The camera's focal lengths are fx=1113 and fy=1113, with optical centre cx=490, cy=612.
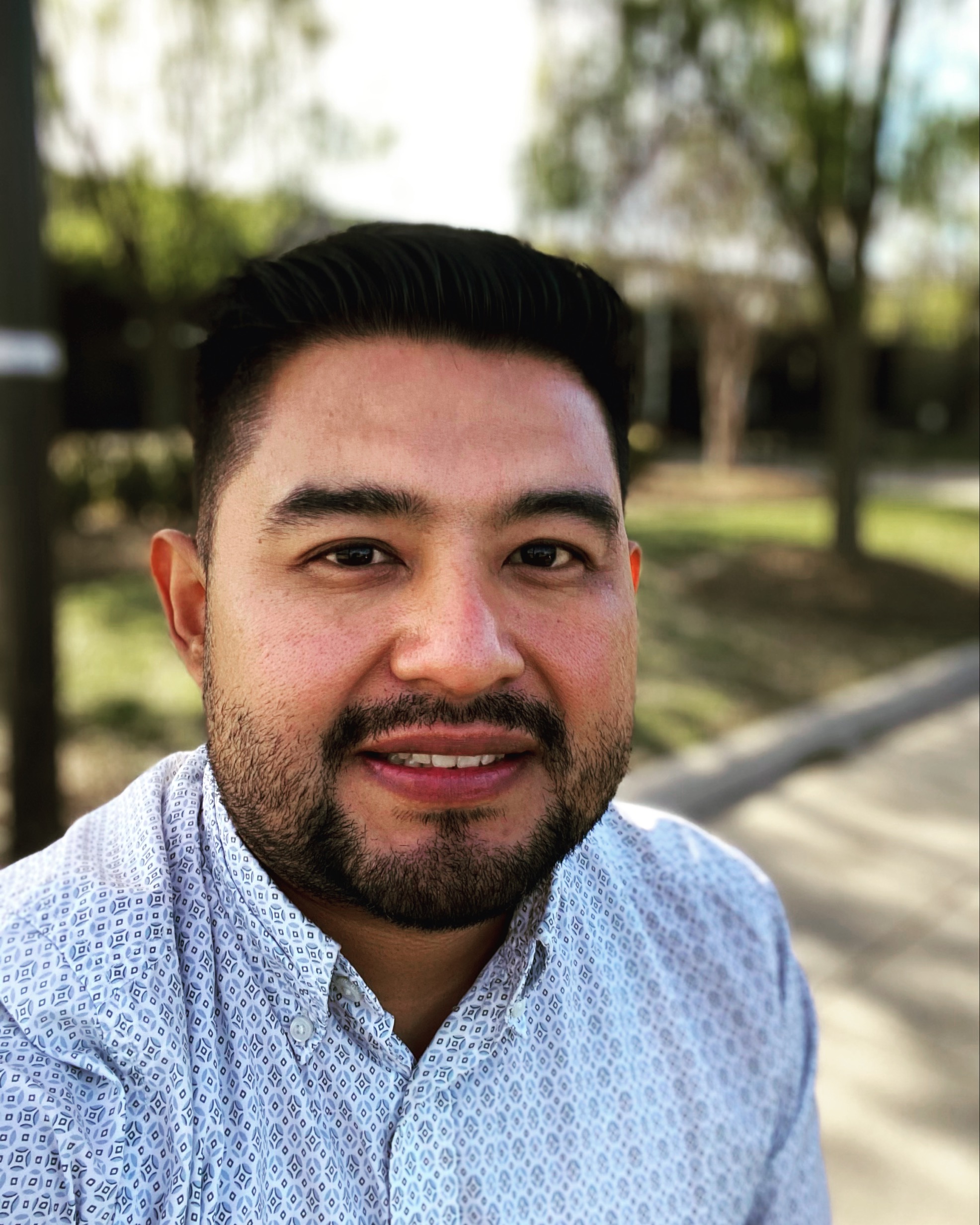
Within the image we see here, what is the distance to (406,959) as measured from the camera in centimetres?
140

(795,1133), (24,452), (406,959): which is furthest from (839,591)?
(406,959)

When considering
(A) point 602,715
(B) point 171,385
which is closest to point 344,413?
(A) point 602,715

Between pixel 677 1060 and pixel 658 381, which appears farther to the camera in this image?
pixel 658 381

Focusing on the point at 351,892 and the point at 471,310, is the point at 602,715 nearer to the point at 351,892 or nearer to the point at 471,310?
the point at 351,892

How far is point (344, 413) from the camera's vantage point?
1376 millimetres

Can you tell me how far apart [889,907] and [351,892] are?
355 centimetres

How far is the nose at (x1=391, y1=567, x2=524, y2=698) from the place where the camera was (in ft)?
4.13

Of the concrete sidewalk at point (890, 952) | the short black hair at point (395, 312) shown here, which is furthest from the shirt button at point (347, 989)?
the concrete sidewalk at point (890, 952)

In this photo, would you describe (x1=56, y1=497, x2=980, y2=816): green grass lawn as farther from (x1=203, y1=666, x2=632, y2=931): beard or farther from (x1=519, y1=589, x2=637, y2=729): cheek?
(x1=203, y1=666, x2=632, y2=931): beard

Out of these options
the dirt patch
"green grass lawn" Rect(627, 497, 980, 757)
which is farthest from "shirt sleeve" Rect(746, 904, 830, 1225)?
the dirt patch

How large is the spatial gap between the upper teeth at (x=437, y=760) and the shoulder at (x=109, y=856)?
0.29 meters

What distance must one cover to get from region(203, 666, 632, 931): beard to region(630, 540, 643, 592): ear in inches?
16.3

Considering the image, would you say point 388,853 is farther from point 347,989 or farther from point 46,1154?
point 46,1154

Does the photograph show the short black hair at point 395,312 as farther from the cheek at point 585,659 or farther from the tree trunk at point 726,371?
the tree trunk at point 726,371
